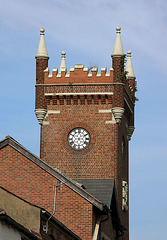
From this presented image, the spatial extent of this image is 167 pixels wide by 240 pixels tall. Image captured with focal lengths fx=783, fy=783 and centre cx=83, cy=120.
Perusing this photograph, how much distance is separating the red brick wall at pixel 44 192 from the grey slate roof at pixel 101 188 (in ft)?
12.8

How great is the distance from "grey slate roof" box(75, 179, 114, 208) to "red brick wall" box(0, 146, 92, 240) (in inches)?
154

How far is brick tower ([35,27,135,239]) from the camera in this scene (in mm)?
50562

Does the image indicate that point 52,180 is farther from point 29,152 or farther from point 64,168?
point 64,168

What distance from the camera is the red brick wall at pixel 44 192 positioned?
39.8 meters

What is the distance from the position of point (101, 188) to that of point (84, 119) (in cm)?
634

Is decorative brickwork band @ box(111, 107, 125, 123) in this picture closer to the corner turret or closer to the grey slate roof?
the corner turret

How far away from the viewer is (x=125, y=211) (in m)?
53.3

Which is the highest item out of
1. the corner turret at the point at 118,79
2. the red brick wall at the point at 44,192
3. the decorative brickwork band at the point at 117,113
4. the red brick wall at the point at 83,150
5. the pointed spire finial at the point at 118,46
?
the pointed spire finial at the point at 118,46

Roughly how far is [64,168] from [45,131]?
9.99 ft

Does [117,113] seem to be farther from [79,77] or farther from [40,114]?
[40,114]

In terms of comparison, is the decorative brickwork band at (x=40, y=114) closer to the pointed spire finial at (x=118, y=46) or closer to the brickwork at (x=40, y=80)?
the brickwork at (x=40, y=80)

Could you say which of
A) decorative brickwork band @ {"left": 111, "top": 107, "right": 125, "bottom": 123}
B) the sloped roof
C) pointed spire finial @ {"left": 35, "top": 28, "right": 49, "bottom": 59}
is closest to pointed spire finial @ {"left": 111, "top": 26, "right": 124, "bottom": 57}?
decorative brickwork band @ {"left": 111, "top": 107, "right": 125, "bottom": 123}

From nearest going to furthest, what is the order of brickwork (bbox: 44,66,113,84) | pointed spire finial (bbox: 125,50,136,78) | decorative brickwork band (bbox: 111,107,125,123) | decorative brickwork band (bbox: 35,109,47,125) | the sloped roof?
the sloped roof
decorative brickwork band (bbox: 111,107,125,123)
decorative brickwork band (bbox: 35,109,47,125)
brickwork (bbox: 44,66,113,84)
pointed spire finial (bbox: 125,50,136,78)

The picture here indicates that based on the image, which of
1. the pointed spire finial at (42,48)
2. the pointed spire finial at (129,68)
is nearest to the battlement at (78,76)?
the pointed spire finial at (42,48)
